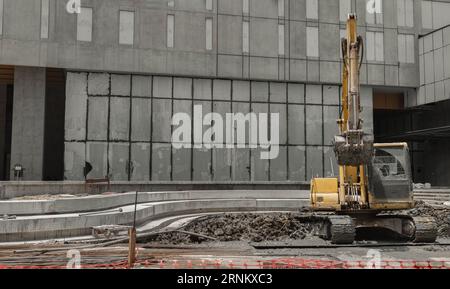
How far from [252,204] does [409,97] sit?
21.0m

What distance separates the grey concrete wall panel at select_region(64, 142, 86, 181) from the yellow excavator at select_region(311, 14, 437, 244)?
65.7 feet

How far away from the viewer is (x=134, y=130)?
32312 millimetres

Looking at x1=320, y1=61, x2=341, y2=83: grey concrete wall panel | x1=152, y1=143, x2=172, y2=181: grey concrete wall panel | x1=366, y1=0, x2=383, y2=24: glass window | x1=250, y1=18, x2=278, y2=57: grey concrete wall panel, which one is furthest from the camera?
x1=366, y1=0, x2=383, y2=24: glass window

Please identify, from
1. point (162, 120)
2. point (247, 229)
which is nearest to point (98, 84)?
point (162, 120)

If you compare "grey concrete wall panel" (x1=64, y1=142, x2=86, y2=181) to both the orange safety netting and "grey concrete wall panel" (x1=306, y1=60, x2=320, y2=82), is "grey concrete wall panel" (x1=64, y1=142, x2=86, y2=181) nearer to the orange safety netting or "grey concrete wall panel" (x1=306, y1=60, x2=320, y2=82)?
"grey concrete wall panel" (x1=306, y1=60, x2=320, y2=82)

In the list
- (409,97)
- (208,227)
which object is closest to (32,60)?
(208,227)

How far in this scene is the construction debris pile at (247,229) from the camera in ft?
51.1

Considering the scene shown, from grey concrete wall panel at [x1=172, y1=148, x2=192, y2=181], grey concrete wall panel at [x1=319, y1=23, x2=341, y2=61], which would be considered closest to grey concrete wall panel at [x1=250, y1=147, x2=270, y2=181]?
grey concrete wall panel at [x1=172, y1=148, x2=192, y2=181]

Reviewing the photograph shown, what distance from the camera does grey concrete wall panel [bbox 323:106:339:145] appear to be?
1399 inches

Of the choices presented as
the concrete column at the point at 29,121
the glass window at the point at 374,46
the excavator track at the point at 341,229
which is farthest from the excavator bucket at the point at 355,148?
the glass window at the point at 374,46

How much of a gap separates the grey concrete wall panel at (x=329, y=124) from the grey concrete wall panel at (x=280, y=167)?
11.9 ft

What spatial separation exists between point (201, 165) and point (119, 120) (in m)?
6.72

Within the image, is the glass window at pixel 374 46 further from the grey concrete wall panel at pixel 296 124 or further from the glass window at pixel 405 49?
the grey concrete wall panel at pixel 296 124

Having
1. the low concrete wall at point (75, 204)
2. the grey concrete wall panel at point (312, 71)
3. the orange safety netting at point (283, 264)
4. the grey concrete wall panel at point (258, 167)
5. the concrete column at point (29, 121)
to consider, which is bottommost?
the orange safety netting at point (283, 264)
